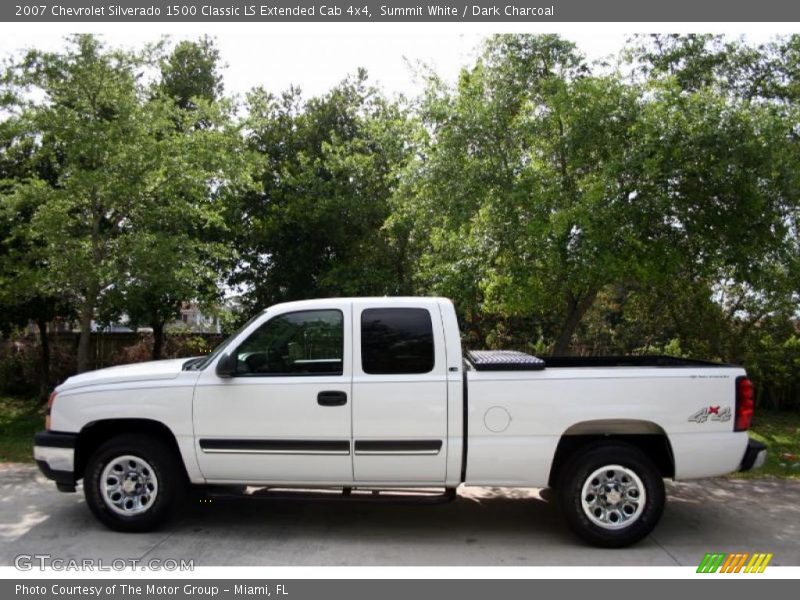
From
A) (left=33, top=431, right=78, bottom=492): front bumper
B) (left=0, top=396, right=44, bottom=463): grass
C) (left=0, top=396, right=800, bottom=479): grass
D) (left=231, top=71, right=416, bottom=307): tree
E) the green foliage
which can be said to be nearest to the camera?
(left=33, top=431, right=78, bottom=492): front bumper

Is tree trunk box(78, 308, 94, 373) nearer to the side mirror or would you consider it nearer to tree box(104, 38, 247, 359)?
tree box(104, 38, 247, 359)

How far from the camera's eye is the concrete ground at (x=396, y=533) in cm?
548

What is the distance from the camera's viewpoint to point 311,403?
577 centimetres

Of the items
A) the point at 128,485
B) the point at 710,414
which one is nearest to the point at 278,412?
the point at 128,485

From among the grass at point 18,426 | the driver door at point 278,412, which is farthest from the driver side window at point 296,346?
the grass at point 18,426

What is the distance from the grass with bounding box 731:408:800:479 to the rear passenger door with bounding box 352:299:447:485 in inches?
193

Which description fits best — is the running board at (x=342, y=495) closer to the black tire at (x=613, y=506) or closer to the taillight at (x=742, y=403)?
the black tire at (x=613, y=506)

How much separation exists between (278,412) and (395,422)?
3.23ft

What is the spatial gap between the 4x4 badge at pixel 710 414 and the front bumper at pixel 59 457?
208 inches

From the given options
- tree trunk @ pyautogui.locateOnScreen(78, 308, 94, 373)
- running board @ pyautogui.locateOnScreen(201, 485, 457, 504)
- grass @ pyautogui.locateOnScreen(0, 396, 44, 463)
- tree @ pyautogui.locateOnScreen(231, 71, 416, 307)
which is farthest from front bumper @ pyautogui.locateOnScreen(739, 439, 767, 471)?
tree trunk @ pyautogui.locateOnScreen(78, 308, 94, 373)

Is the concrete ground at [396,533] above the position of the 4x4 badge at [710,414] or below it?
below

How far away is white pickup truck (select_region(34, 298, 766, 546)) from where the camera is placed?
5684mm

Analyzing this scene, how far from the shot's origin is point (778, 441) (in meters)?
11.2

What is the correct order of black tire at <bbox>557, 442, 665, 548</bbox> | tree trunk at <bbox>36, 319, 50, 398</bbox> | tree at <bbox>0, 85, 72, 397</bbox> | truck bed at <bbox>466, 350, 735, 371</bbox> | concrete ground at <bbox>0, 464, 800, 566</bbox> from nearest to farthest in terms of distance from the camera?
concrete ground at <bbox>0, 464, 800, 566</bbox>
black tire at <bbox>557, 442, 665, 548</bbox>
truck bed at <bbox>466, 350, 735, 371</bbox>
tree at <bbox>0, 85, 72, 397</bbox>
tree trunk at <bbox>36, 319, 50, 398</bbox>
